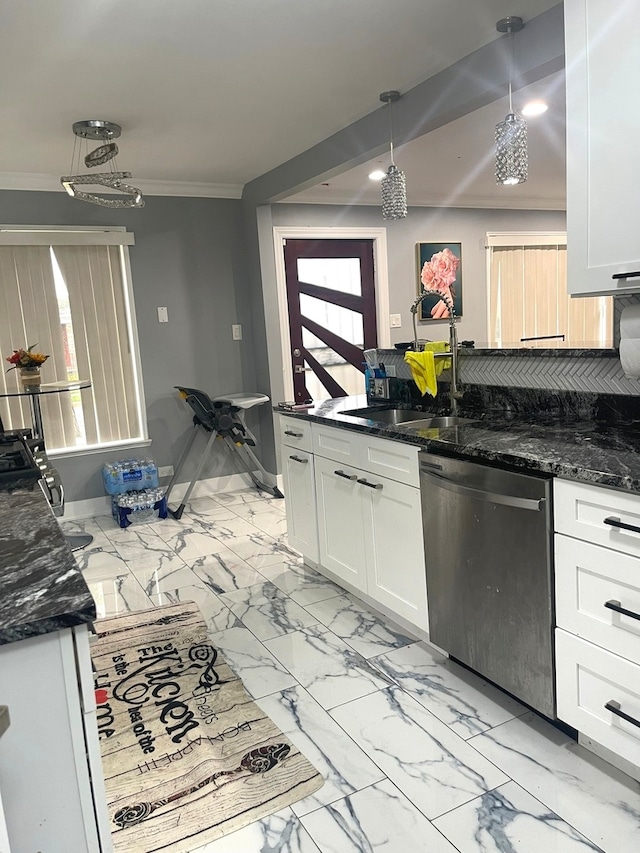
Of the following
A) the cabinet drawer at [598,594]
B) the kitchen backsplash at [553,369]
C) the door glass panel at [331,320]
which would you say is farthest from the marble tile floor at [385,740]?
the door glass panel at [331,320]

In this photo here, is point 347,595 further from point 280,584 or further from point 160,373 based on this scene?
point 160,373

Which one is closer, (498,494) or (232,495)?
(498,494)

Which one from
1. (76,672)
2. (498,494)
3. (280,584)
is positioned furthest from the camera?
(280,584)

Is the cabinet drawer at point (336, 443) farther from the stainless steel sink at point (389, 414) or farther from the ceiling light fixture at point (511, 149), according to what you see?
the ceiling light fixture at point (511, 149)

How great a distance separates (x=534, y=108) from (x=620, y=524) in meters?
2.86

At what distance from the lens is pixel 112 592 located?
3.30 meters

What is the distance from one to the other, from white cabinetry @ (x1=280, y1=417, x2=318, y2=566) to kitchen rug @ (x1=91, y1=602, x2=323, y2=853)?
78 cm

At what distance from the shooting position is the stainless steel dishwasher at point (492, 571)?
1.84 m

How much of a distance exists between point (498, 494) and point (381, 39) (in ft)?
6.03

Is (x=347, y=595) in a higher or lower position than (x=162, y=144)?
lower

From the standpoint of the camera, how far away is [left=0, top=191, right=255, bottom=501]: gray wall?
15.4 ft

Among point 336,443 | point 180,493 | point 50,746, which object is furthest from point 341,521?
point 180,493

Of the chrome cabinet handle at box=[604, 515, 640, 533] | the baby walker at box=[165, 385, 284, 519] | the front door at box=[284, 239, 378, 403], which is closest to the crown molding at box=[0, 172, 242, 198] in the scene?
the front door at box=[284, 239, 378, 403]

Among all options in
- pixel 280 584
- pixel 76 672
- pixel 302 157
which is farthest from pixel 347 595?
pixel 302 157
